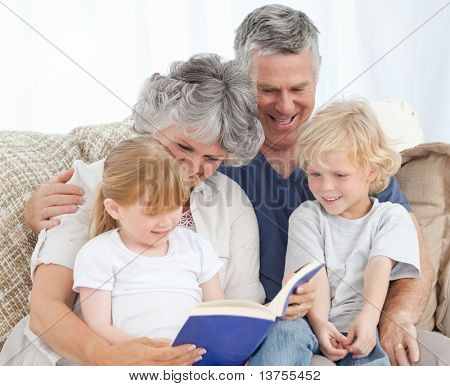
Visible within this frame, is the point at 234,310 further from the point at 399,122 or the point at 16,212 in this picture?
the point at 399,122

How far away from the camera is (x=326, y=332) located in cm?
149

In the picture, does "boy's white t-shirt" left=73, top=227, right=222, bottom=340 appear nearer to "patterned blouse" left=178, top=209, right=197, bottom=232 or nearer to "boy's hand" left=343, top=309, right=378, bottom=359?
"patterned blouse" left=178, top=209, right=197, bottom=232

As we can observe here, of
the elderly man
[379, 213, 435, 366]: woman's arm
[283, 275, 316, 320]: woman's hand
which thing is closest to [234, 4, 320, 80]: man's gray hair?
the elderly man

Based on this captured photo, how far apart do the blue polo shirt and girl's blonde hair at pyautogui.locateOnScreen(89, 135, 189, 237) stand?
34cm

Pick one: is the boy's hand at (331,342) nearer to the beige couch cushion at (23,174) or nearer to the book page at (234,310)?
the book page at (234,310)

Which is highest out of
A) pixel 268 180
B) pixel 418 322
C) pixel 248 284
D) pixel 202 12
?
pixel 202 12

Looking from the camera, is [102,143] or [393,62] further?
[393,62]

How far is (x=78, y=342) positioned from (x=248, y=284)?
44 cm

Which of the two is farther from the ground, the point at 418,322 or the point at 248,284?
the point at 248,284

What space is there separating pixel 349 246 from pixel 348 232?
33mm

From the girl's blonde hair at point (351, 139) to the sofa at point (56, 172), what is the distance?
0.61 feet

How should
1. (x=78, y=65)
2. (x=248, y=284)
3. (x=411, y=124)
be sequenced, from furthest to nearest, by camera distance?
(x=78, y=65), (x=411, y=124), (x=248, y=284)

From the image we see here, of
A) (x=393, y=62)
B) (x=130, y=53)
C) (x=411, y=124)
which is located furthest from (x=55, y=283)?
(x=393, y=62)

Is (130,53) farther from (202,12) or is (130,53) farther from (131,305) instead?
(131,305)
